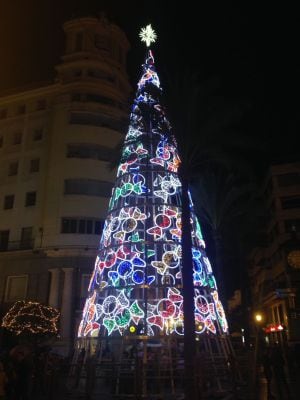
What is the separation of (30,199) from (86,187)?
563 cm

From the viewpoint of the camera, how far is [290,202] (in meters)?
45.1

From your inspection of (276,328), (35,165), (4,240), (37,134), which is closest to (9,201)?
(4,240)

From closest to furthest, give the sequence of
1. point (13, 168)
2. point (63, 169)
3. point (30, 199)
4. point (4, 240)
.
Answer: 1. point (63, 169)
2. point (4, 240)
3. point (30, 199)
4. point (13, 168)

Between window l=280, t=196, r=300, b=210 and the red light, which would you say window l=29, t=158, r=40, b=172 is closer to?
window l=280, t=196, r=300, b=210

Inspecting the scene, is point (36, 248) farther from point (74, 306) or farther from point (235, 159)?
point (235, 159)

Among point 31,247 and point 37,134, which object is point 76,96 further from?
point 31,247

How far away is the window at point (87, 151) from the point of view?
122 ft

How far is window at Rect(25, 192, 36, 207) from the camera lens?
121 feet

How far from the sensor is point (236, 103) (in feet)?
51.6

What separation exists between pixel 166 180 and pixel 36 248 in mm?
20450

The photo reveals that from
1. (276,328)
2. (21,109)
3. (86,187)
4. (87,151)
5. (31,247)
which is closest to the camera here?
(31,247)

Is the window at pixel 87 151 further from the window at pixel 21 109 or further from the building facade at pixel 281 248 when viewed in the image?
the building facade at pixel 281 248

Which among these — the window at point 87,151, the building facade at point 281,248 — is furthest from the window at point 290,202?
the window at point 87,151

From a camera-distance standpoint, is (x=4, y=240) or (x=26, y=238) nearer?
(x=26, y=238)
